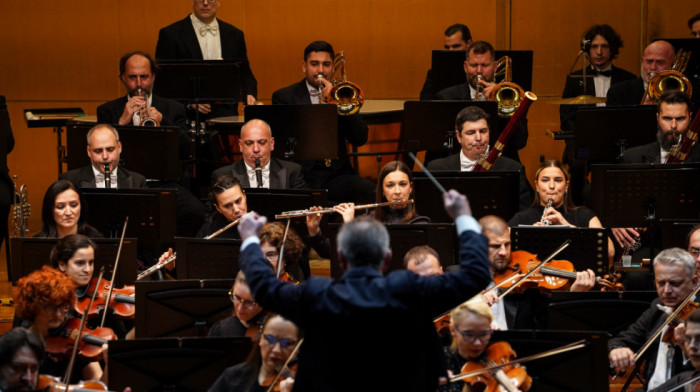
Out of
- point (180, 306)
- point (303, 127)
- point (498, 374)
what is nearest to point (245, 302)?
point (180, 306)

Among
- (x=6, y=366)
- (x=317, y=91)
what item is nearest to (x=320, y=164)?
(x=317, y=91)

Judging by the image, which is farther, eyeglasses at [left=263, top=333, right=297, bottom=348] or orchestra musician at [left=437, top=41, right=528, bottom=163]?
orchestra musician at [left=437, top=41, right=528, bottom=163]

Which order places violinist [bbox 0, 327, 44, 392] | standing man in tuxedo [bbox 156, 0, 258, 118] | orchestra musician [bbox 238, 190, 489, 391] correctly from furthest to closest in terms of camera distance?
standing man in tuxedo [bbox 156, 0, 258, 118] < violinist [bbox 0, 327, 44, 392] < orchestra musician [bbox 238, 190, 489, 391]

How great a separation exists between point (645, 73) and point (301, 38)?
3.21m

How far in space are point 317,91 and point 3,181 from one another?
1943 millimetres

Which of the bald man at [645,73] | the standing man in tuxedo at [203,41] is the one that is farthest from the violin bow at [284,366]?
the standing man in tuxedo at [203,41]

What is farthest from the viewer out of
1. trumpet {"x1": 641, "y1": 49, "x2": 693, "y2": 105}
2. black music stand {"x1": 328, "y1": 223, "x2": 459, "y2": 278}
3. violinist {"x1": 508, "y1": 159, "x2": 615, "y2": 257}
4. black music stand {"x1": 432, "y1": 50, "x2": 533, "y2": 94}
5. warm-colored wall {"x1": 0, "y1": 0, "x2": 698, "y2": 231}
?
warm-colored wall {"x1": 0, "y1": 0, "x2": 698, "y2": 231}

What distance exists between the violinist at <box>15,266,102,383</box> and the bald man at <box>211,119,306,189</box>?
1.76 meters

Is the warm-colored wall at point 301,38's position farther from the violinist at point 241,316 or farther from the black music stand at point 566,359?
the black music stand at point 566,359

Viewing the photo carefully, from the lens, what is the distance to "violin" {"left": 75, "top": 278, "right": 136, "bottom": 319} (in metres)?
4.23

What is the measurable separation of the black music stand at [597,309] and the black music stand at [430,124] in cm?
196

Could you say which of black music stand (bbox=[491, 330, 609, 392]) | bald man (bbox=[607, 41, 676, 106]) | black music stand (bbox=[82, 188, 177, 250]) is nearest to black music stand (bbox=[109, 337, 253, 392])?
black music stand (bbox=[491, 330, 609, 392])

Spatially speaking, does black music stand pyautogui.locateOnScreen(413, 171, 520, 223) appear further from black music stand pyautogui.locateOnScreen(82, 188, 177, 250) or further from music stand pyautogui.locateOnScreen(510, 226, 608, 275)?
black music stand pyautogui.locateOnScreen(82, 188, 177, 250)

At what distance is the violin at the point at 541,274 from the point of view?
4.49 meters
